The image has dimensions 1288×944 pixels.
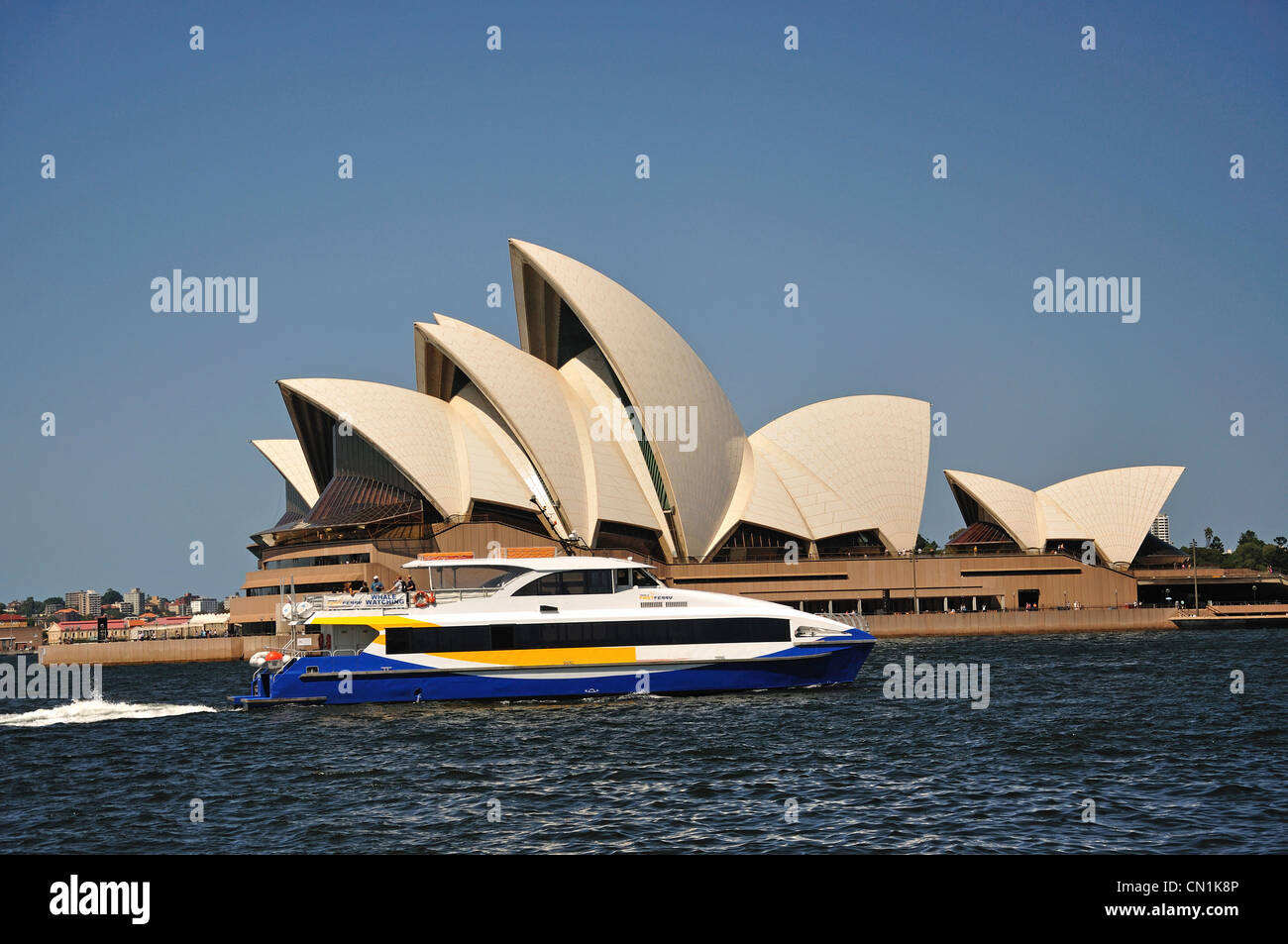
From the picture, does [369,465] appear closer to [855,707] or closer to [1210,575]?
[855,707]

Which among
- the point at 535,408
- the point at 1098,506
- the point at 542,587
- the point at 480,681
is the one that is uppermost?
the point at 535,408

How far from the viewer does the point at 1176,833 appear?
45.5 feet

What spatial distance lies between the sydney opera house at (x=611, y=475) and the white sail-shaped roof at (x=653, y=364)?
124 mm

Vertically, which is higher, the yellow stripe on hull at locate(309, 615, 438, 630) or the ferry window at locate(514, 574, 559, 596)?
the ferry window at locate(514, 574, 559, 596)

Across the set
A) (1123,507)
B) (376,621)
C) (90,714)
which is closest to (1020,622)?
(1123,507)

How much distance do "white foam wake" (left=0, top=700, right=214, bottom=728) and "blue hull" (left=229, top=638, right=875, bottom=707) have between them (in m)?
3.91

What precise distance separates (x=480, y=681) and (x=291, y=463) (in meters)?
57.8

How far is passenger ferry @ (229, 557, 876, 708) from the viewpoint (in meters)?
28.8

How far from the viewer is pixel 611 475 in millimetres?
69688

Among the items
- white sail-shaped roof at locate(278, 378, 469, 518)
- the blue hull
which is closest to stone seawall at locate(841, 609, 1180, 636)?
white sail-shaped roof at locate(278, 378, 469, 518)

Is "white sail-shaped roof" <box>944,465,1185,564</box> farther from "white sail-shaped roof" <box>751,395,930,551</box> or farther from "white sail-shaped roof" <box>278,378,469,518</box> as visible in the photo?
"white sail-shaped roof" <box>278,378,469,518</box>

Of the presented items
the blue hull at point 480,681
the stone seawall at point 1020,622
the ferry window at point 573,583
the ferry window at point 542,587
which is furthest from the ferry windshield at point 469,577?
the stone seawall at point 1020,622

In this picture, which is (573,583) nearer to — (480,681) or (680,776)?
(480,681)
